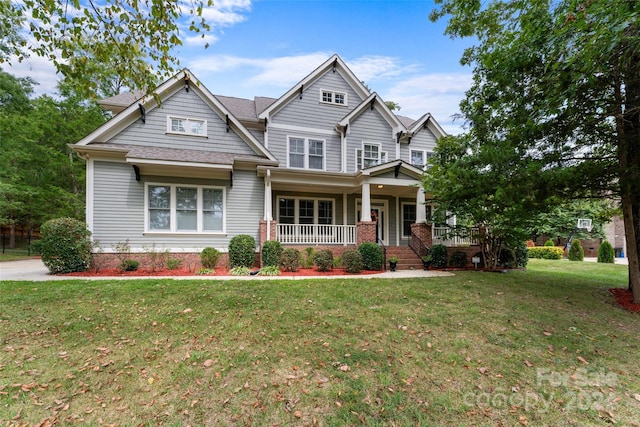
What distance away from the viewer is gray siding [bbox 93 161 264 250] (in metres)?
10.2

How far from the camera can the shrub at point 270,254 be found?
34.2 ft

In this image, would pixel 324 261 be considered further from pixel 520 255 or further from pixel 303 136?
pixel 520 255

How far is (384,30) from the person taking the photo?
10883mm

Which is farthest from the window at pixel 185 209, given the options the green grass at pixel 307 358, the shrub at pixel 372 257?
the shrub at pixel 372 257

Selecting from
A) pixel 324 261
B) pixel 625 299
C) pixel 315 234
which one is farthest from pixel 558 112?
pixel 315 234

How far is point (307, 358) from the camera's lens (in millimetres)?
3943

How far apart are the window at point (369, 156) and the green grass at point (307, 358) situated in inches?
369

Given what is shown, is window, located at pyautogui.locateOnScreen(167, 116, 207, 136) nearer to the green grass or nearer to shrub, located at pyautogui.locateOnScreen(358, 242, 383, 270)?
the green grass

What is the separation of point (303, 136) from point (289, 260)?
683 cm

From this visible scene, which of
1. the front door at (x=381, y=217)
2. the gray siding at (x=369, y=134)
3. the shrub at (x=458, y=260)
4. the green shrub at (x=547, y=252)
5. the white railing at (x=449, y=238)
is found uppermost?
the gray siding at (x=369, y=134)

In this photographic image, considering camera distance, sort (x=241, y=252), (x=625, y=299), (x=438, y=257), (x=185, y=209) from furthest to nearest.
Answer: (x=438, y=257), (x=185, y=209), (x=241, y=252), (x=625, y=299)

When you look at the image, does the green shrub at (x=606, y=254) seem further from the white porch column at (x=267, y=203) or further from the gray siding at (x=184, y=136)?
the gray siding at (x=184, y=136)

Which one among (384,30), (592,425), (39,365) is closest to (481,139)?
(384,30)

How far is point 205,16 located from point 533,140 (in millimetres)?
7604
